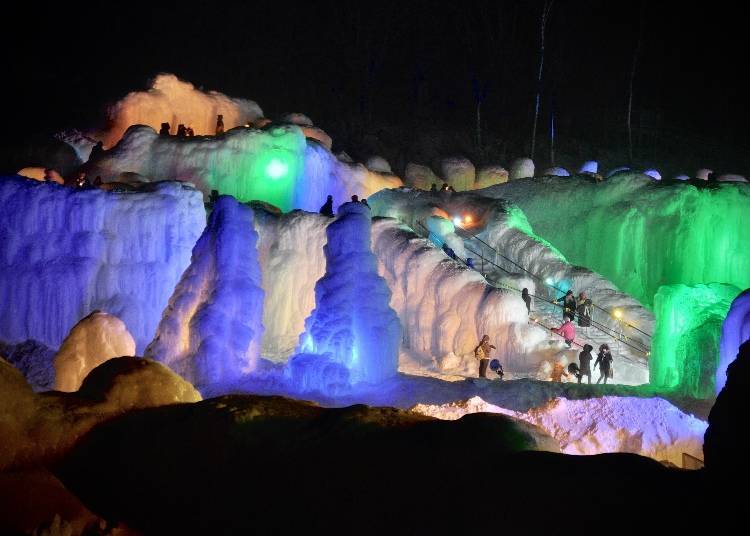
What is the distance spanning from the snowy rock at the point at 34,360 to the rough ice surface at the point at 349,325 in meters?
6.10

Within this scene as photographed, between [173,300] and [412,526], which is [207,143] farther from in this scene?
[412,526]

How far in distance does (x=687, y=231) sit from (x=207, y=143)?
1590cm

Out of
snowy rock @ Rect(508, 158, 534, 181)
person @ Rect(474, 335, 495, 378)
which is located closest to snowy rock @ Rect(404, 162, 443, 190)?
snowy rock @ Rect(508, 158, 534, 181)

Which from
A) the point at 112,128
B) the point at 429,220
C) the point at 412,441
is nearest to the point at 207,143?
the point at 112,128

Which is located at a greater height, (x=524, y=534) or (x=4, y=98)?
(x=4, y=98)

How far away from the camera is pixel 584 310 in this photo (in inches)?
923

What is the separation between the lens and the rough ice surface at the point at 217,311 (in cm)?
1631

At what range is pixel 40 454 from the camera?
266 inches

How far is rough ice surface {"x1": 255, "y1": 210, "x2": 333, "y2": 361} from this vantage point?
23.0 m

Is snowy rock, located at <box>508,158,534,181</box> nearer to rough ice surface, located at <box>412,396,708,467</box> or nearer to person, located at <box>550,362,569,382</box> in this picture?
person, located at <box>550,362,569,382</box>

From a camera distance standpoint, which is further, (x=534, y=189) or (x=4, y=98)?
(x=4, y=98)

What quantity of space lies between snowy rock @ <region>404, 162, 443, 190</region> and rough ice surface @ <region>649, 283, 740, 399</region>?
2100 centimetres

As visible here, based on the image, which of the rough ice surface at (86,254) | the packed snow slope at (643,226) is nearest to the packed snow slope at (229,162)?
the rough ice surface at (86,254)

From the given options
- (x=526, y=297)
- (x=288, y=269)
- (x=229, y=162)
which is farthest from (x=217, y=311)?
(x=229, y=162)
